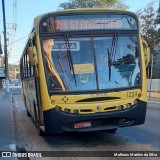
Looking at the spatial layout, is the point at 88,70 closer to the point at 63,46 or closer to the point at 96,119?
the point at 63,46

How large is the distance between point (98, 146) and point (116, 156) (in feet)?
4.08

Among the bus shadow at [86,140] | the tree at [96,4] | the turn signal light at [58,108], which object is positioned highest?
the tree at [96,4]

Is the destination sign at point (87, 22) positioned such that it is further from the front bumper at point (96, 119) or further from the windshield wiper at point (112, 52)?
the front bumper at point (96, 119)

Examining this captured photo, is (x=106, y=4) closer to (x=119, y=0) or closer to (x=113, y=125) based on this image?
(x=119, y=0)

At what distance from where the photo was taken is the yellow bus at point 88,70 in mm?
8659

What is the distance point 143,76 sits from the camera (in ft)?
30.3

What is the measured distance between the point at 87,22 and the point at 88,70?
1.18m

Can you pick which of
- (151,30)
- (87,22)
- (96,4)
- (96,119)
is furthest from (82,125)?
(96,4)

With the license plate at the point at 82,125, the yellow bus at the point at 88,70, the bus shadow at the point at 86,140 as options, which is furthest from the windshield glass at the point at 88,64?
the bus shadow at the point at 86,140

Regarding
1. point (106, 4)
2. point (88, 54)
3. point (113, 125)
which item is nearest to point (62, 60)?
point (88, 54)

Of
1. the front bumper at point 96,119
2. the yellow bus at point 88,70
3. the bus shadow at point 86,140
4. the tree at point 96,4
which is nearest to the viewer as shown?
the front bumper at point 96,119

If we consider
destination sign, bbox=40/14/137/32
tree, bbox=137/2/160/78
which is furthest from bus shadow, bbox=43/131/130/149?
tree, bbox=137/2/160/78

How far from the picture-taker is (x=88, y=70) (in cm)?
891

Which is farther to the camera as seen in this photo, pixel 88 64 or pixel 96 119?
pixel 88 64
